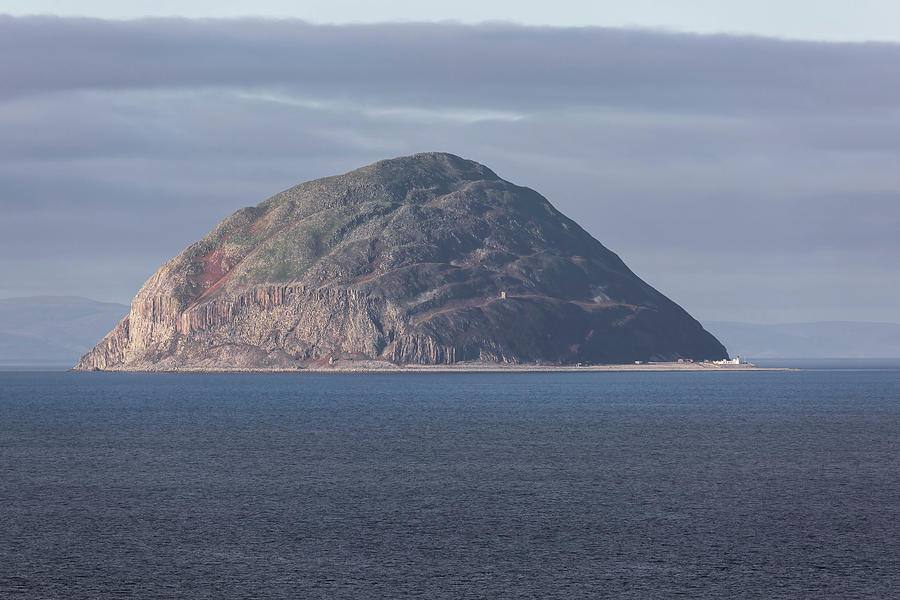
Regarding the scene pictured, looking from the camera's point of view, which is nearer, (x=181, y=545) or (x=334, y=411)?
(x=181, y=545)

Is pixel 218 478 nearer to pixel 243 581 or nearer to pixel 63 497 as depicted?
pixel 63 497

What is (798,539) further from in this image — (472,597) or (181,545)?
(181,545)

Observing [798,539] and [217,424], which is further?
[217,424]

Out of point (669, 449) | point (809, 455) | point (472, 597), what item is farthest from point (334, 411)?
point (472, 597)

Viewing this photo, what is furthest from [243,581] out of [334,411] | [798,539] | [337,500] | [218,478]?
[334,411]

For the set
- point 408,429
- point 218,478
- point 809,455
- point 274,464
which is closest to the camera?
point 218,478

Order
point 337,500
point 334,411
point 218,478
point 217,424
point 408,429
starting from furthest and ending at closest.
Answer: point 334,411 < point 217,424 < point 408,429 < point 218,478 < point 337,500
